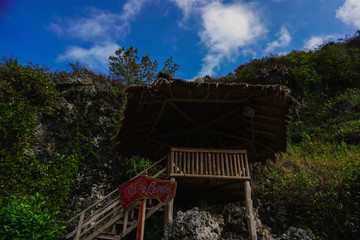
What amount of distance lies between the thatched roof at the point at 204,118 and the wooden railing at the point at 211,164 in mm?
990

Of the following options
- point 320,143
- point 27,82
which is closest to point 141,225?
point 27,82

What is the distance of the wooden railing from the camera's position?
6773mm

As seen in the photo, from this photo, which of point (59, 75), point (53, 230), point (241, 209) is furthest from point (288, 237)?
point (59, 75)

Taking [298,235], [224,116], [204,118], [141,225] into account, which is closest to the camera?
[141,225]

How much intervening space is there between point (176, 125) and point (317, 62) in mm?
15030

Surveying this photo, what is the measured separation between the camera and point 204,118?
8.08 m

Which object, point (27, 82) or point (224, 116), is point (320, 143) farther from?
point (27, 82)

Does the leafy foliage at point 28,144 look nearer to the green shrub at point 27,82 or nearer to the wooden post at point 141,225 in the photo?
the green shrub at point 27,82

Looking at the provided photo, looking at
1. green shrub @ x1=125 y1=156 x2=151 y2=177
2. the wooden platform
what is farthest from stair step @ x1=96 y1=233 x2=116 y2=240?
green shrub @ x1=125 y1=156 x2=151 y2=177

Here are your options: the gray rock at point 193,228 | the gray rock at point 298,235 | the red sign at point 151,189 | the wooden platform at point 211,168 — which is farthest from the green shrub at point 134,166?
the gray rock at point 298,235

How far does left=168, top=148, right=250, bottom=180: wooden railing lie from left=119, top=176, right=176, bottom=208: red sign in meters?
0.90

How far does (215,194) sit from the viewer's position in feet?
28.9

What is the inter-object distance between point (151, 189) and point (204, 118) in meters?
3.20

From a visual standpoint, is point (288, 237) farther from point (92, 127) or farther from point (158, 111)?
point (92, 127)
